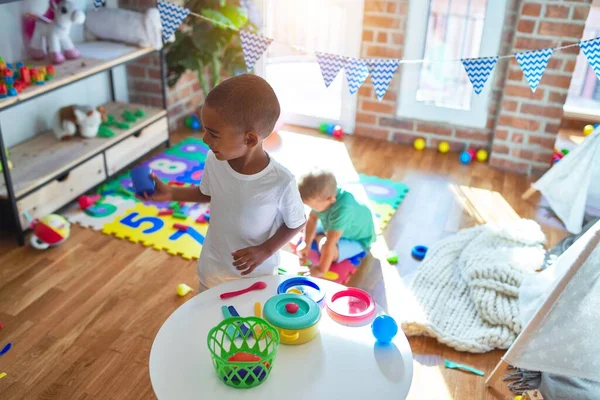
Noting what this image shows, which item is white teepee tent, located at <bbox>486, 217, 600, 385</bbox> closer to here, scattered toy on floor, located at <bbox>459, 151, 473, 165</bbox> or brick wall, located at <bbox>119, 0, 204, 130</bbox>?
scattered toy on floor, located at <bbox>459, 151, 473, 165</bbox>

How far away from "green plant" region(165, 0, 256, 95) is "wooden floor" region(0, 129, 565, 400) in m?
0.68

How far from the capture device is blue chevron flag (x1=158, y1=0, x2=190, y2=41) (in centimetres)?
273

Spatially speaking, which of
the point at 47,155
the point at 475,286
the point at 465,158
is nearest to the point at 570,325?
the point at 475,286

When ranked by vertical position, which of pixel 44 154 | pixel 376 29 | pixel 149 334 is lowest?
pixel 149 334

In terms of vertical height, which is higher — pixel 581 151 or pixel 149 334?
pixel 581 151

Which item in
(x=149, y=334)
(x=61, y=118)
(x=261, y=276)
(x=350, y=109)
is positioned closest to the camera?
(x=261, y=276)

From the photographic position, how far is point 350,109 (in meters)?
3.72

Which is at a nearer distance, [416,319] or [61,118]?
[416,319]

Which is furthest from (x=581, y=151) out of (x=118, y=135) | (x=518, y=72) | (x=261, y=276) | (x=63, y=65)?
(x=63, y=65)

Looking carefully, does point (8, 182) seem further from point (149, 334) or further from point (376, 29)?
point (376, 29)

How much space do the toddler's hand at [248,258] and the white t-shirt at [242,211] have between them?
8 centimetres

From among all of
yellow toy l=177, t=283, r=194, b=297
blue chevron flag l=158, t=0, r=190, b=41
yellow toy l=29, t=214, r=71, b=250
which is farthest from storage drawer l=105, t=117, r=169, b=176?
yellow toy l=177, t=283, r=194, b=297

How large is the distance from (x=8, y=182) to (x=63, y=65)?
669 millimetres

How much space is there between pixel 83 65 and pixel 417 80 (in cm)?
180
